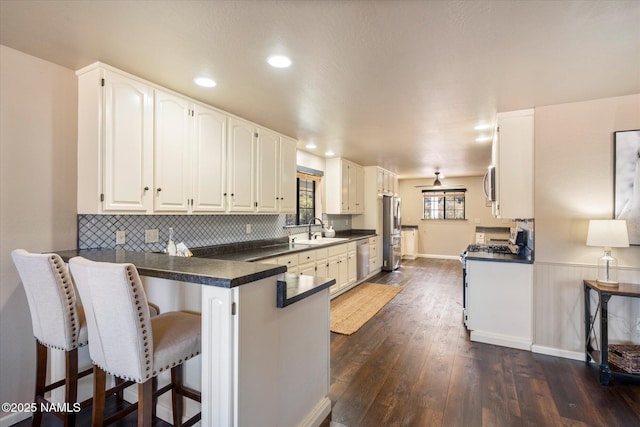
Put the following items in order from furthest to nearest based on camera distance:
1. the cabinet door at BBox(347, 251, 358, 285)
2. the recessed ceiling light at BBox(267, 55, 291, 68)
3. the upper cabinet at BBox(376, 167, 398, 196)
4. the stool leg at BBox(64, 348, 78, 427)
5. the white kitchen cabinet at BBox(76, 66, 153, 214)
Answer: the upper cabinet at BBox(376, 167, 398, 196) → the cabinet door at BBox(347, 251, 358, 285) → the white kitchen cabinet at BBox(76, 66, 153, 214) → the recessed ceiling light at BBox(267, 55, 291, 68) → the stool leg at BBox(64, 348, 78, 427)

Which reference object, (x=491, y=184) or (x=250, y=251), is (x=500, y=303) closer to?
(x=491, y=184)

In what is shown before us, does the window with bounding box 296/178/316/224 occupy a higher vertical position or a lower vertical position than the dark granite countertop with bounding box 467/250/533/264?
higher

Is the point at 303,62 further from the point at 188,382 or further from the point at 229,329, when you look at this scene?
the point at 188,382

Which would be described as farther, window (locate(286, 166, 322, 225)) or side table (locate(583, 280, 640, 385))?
window (locate(286, 166, 322, 225))

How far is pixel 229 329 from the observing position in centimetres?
129

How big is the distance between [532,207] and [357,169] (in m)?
3.60

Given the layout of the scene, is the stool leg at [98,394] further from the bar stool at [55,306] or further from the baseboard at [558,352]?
the baseboard at [558,352]

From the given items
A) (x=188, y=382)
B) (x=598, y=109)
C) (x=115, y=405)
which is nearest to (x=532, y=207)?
(x=598, y=109)

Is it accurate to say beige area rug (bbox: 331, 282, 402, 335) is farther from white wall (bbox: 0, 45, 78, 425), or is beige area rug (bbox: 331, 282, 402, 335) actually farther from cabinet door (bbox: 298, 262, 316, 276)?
white wall (bbox: 0, 45, 78, 425)

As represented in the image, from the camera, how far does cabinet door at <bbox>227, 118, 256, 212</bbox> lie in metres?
3.11

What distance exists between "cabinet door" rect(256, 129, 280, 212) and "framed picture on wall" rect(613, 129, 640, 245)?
3306 millimetres

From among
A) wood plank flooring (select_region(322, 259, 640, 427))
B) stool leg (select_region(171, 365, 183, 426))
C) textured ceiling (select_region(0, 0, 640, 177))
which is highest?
textured ceiling (select_region(0, 0, 640, 177))

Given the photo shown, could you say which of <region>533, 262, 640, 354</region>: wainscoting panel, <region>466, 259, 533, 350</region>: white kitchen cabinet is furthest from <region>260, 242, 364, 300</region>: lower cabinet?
<region>533, 262, 640, 354</region>: wainscoting panel

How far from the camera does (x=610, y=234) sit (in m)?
2.44
